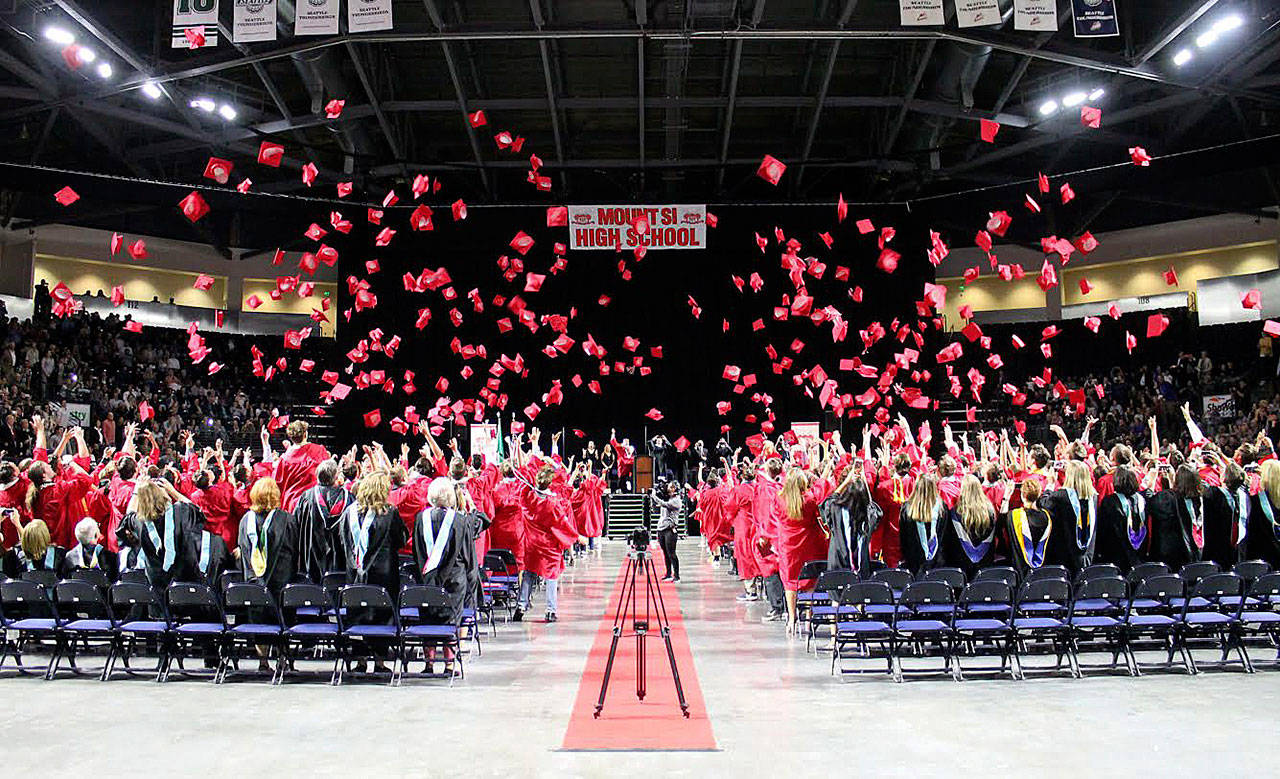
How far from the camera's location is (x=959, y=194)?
79.0ft

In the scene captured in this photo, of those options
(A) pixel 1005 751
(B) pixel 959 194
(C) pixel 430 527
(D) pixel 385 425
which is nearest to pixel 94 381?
(D) pixel 385 425

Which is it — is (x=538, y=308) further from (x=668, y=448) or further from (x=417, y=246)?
(x=668, y=448)

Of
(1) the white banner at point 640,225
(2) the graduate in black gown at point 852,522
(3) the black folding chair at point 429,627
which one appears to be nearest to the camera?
(3) the black folding chair at point 429,627

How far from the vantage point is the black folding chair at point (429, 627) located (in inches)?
312

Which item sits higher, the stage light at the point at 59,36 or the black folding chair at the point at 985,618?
the stage light at the point at 59,36

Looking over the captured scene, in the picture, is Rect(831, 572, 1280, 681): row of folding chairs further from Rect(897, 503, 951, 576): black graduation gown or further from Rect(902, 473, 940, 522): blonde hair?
Rect(902, 473, 940, 522): blonde hair

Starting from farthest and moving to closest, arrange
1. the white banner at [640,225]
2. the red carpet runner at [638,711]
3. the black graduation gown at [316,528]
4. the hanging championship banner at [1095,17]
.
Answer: the white banner at [640,225] < the hanging championship banner at [1095,17] < the black graduation gown at [316,528] < the red carpet runner at [638,711]

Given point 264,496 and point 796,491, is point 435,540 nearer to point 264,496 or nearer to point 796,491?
point 264,496

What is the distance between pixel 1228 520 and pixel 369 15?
1115 centimetres

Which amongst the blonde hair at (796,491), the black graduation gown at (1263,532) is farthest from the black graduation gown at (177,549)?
the black graduation gown at (1263,532)

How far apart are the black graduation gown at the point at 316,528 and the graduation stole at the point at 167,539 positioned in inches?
42.3

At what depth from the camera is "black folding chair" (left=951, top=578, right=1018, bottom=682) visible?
8.08m

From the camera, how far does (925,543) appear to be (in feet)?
30.0

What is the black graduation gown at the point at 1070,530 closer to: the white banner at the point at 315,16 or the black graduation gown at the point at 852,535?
the black graduation gown at the point at 852,535
